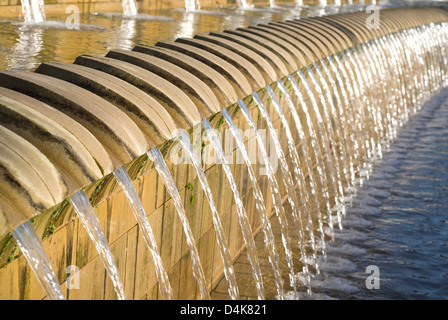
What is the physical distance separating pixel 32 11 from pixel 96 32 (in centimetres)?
144

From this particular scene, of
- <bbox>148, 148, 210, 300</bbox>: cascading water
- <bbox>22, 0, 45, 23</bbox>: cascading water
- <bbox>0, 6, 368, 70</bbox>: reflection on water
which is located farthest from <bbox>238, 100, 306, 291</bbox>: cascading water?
<bbox>22, 0, 45, 23</bbox>: cascading water

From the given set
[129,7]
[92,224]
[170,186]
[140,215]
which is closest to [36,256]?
[92,224]

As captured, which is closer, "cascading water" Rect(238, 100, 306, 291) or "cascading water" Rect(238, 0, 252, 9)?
"cascading water" Rect(238, 100, 306, 291)

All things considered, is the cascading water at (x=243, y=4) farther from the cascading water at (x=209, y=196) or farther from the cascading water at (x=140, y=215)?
the cascading water at (x=140, y=215)

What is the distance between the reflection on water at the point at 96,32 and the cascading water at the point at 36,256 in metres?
2.19

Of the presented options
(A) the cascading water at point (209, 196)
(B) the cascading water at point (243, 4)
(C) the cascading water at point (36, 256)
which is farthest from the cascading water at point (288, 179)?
(B) the cascading water at point (243, 4)

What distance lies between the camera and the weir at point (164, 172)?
2.79 meters

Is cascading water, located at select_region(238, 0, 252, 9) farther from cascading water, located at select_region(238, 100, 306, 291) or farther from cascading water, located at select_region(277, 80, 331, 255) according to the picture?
cascading water, located at select_region(238, 100, 306, 291)

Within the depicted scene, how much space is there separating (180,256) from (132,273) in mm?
842

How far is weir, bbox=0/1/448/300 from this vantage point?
2.79 meters

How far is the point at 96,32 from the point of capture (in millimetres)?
7883

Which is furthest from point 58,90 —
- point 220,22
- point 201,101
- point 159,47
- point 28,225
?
point 220,22

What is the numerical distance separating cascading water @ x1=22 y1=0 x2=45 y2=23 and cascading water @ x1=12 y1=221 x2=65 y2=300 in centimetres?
Result: 630

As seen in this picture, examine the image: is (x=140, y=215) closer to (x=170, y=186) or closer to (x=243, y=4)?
(x=170, y=186)
